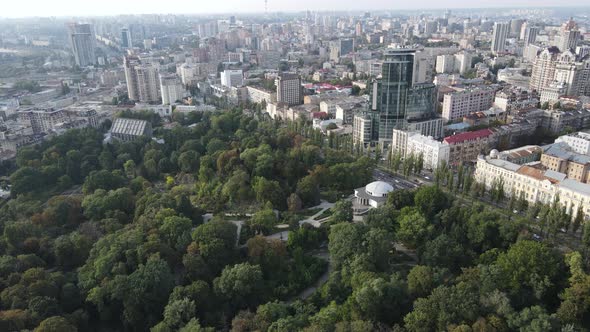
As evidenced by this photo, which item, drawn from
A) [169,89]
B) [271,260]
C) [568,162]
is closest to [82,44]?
[169,89]

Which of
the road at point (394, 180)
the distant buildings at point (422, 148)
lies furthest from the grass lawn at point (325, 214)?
the distant buildings at point (422, 148)

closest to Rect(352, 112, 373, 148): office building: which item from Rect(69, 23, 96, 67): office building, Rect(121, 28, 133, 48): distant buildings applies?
Rect(69, 23, 96, 67): office building

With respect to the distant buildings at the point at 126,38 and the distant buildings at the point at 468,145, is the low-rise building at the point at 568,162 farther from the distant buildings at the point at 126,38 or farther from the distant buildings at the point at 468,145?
the distant buildings at the point at 126,38

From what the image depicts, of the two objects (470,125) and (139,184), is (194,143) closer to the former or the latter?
(139,184)

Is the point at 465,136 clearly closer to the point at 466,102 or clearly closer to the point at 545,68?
the point at 466,102

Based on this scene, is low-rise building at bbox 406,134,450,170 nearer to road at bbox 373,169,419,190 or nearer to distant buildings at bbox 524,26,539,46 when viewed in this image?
road at bbox 373,169,419,190

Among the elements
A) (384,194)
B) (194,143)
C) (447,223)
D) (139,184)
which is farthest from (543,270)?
(194,143)

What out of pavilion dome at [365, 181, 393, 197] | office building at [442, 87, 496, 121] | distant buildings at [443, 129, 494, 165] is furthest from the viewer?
office building at [442, 87, 496, 121]
